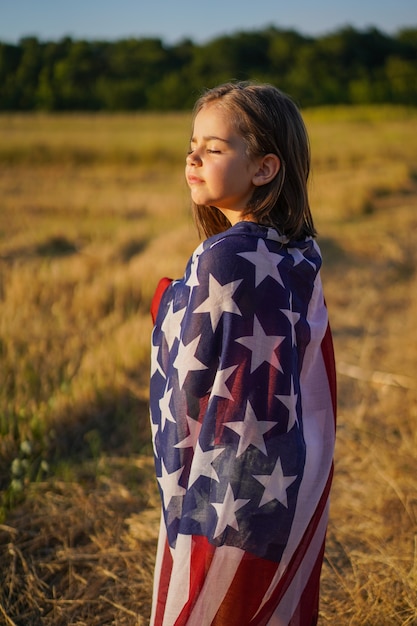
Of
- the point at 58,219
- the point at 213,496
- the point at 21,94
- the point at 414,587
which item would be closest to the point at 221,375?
the point at 213,496

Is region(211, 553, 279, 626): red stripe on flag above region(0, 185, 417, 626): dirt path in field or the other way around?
above

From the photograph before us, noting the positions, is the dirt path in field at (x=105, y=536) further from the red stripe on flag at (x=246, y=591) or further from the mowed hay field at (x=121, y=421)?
the red stripe on flag at (x=246, y=591)

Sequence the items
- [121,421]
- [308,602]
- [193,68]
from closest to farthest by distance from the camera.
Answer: [308,602], [121,421], [193,68]

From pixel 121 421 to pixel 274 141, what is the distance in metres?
2.31

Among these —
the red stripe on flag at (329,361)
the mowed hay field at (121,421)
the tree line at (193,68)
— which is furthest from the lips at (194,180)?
the tree line at (193,68)

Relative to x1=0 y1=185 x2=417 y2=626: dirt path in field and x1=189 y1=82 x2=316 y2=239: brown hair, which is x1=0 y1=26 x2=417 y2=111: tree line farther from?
x1=189 y1=82 x2=316 y2=239: brown hair

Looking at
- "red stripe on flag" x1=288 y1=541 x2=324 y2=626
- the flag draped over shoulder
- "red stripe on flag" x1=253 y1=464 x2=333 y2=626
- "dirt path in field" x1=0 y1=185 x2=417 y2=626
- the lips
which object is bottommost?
"dirt path in field" x1=0 y1=185 x2=417 y2=626

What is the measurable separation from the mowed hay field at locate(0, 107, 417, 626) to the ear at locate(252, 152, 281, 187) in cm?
127

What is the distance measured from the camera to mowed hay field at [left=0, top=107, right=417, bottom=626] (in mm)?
2285

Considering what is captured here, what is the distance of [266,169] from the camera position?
1531 millimetres

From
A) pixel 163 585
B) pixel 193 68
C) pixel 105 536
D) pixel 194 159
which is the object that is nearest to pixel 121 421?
pixel 105 536

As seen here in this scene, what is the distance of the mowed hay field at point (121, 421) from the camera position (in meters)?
2.29

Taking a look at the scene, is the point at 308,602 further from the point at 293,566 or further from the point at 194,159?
the point at 194,159

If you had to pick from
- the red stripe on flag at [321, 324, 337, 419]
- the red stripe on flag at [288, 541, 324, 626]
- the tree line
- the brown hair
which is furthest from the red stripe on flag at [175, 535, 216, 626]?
the tree line
